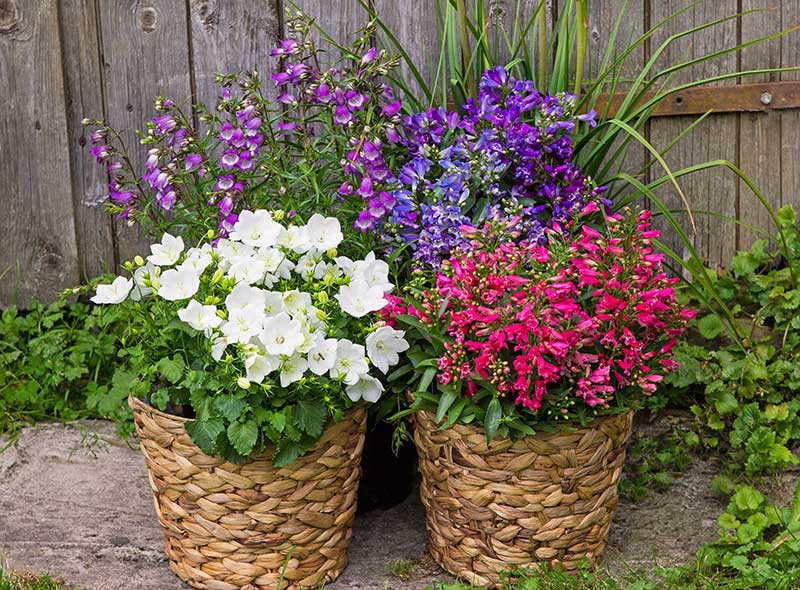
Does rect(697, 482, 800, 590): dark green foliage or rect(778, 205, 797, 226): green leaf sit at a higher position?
rect(778, 205, 797, 226): green leaf

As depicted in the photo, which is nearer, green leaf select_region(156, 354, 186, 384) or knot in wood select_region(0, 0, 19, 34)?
green leaf select_region(156, 354, 186, 384)

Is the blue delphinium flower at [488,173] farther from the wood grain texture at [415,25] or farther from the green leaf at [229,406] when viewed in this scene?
the green leaf at [229,406]

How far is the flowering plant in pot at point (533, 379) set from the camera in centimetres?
187

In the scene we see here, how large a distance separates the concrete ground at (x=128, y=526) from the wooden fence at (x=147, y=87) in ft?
2.15

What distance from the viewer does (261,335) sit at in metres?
1.83

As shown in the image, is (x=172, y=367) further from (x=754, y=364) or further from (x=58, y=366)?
(x=754, y=364)

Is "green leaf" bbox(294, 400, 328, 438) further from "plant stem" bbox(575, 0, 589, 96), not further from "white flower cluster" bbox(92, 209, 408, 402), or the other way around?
"plant stem" bbox(575, 0, 589, 96)

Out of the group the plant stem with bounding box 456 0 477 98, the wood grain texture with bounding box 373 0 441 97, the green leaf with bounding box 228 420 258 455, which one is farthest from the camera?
the wood grain texture with bounding box 373 0 441 97

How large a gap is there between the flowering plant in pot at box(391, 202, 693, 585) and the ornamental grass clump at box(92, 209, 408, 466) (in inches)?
5.1

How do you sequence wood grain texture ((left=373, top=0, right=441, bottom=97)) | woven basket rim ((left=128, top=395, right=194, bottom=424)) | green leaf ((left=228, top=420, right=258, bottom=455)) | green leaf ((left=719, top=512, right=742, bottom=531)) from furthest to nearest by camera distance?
wood grain texture ((left=373, top=0, right=441, bottom=97)), green leaf ((left=719, top=512, right=742, bottom=531)), woven basket rim ((left=128, top=395, right=194, bottom=424)), green leaf ((left=228, top=420, right=258, bottom=455))

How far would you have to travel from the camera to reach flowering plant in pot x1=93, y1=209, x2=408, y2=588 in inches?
72.9

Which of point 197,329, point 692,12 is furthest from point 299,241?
point 692,12

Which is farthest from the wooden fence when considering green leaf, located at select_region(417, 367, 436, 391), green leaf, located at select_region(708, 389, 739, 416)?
green leaf, located at select_region(417, 367, 436, 391)

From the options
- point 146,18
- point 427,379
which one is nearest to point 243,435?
point 427,379
